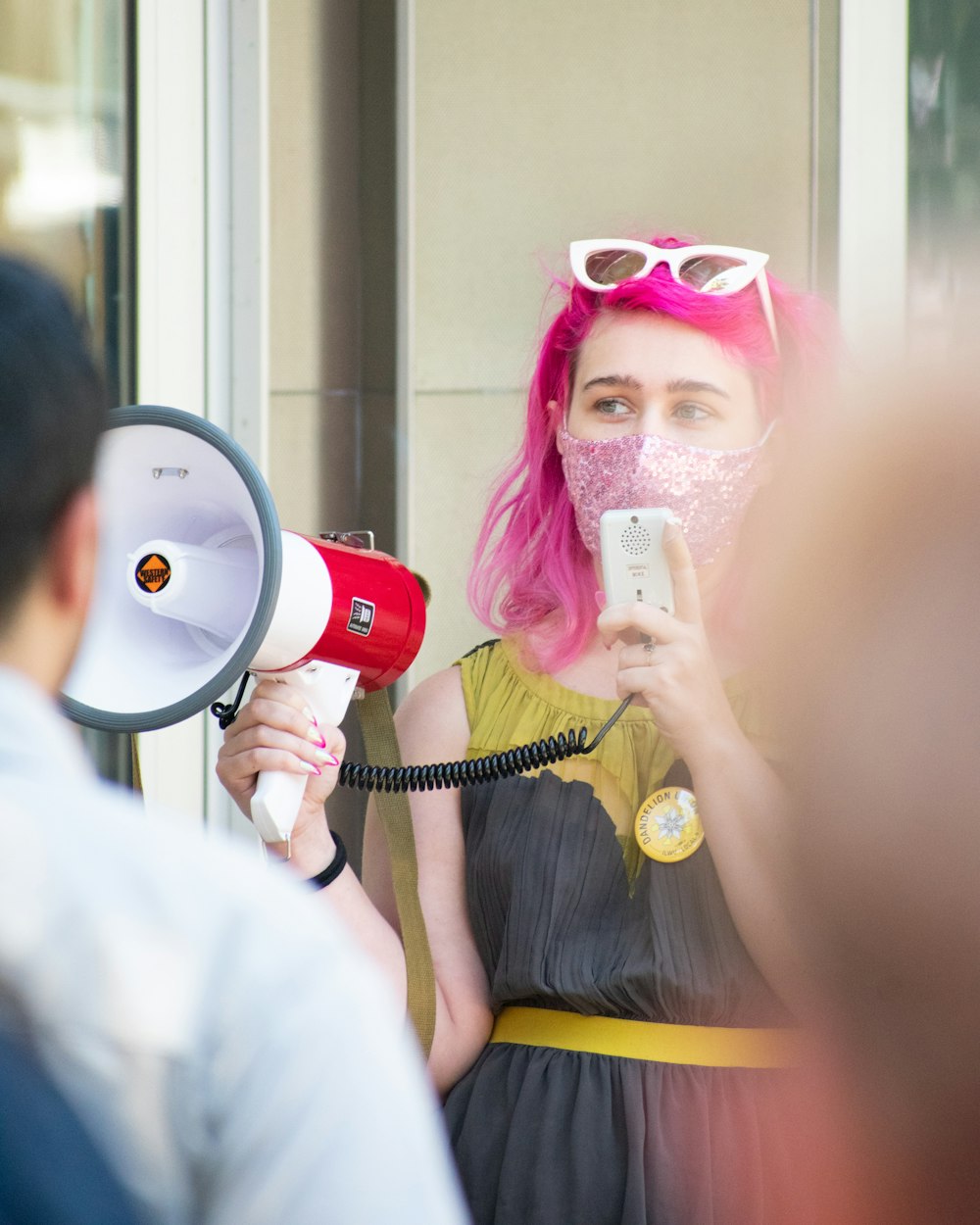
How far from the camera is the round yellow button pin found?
5.62ft

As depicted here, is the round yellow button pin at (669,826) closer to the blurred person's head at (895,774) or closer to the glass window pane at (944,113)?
the blurred person's head at (895,774)

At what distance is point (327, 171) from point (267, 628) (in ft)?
6.41

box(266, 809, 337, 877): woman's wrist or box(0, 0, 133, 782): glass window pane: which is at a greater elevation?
box(0, 0, 133, 782): glass window pane

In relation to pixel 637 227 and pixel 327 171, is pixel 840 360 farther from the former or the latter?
pixel 327 171

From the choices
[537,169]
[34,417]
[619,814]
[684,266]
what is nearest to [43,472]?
[34,417]

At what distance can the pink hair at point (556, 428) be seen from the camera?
6.07 ft

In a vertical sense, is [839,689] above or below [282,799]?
above

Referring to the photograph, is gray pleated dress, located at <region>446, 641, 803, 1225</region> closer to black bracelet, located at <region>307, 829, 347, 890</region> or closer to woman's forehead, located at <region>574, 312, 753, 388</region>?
black bracelet, located at <region>307, 829, 347, 890</region>

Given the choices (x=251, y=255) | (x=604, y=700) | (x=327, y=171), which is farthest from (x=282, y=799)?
(x=327, y=171)

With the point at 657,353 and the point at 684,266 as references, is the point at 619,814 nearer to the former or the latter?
the point at 657,353

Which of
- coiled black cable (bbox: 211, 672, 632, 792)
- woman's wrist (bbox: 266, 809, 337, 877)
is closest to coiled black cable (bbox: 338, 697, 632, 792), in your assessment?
coiled black cable (bbox: 211, 672, 632, 792)

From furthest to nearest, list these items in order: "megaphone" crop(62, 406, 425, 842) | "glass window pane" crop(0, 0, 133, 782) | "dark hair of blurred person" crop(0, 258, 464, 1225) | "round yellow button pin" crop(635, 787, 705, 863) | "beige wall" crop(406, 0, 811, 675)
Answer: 1. "beige wall" crop(406, 0, 811, 675)
2. "glass window pane" crop(0, 0, 133, 782)
3. "round yellow button pin" crop(635, 787, 705, 863)
4. "megaphone" crop(62, 406, 425, 842)
5. "dark hair of blurred person" crop(0, 258, 464, 1225)

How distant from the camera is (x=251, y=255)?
2.92 meters

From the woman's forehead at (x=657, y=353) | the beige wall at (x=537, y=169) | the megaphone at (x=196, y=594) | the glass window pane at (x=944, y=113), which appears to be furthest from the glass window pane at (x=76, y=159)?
the glass window pane at (x=944, y=113)
